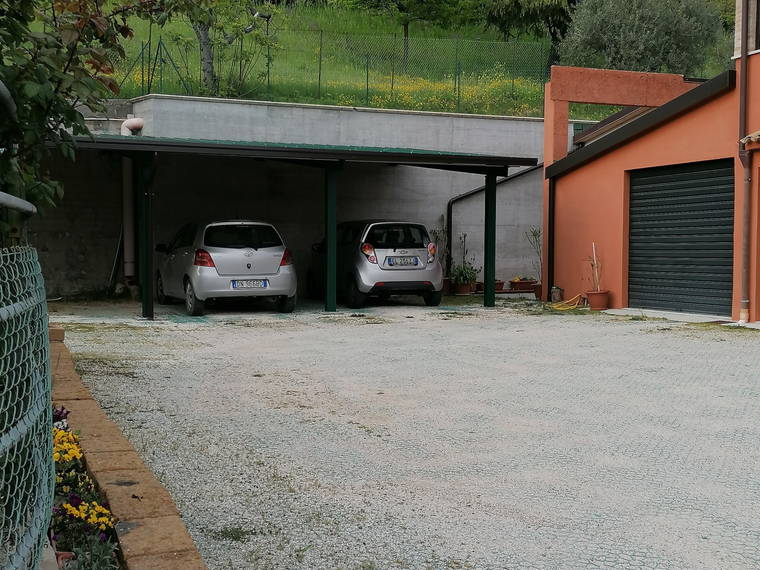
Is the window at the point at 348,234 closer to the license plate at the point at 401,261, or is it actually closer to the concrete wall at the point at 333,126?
the license plate at the point at 401,261

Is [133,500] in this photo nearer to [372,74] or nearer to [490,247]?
[490,247]

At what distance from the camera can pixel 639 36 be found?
31969mm

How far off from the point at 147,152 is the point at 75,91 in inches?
390

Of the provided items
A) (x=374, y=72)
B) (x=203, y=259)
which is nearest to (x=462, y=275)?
(x=203, y=259)

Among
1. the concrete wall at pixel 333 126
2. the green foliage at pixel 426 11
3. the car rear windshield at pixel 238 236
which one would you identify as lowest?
the car rear windshield at pixel 238 236

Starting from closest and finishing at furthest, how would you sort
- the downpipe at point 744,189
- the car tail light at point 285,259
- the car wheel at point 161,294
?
the downpipe at point 744,189
the car tail light at point 285,259
the car wheel at point 161,294

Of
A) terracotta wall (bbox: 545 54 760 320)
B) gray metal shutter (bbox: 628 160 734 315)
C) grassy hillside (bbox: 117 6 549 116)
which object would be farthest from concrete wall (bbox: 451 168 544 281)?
gray metal shutter (bbox: 628 160 734 315)

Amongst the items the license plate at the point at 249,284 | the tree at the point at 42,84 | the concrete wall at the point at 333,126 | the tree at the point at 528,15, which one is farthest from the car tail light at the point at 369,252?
the tree at the point at 528,15

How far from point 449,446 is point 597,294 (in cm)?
1085

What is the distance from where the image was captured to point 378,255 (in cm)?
1552

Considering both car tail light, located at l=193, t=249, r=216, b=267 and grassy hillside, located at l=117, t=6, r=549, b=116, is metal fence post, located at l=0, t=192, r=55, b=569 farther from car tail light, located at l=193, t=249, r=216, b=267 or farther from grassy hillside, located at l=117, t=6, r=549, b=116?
grassy hillside, located at l=117, t=6, r=549, b=116

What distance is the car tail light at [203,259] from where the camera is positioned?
14.3 meters

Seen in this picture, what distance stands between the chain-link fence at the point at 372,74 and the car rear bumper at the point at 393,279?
9642 millimetres

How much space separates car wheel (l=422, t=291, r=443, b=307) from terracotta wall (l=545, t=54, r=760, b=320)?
266cm
